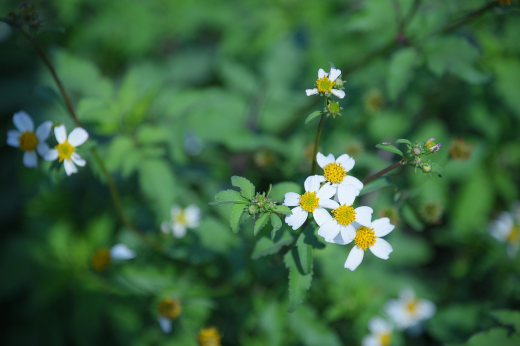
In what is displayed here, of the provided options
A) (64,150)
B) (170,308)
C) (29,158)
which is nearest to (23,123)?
(29,158)

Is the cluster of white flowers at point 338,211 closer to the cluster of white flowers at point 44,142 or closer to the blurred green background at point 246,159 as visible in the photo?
the blurred green background at point 246,159

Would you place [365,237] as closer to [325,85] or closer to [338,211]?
[338,211]

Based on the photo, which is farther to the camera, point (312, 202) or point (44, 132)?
point (44, 132)

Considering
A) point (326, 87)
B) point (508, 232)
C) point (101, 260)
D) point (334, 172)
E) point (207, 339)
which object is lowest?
point (207, 339)

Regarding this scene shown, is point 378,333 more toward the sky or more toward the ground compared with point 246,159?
more toward the ground

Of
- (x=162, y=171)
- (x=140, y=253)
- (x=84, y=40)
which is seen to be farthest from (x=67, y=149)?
(x=84, y=40)

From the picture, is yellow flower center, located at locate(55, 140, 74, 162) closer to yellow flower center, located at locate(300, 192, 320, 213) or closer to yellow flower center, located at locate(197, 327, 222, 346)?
yellow flower center, located at locate(300, 192, 320, 213)

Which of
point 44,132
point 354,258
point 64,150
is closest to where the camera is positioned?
point 354,258

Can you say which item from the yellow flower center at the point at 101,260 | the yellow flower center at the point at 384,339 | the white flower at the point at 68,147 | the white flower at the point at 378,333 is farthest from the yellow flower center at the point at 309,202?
the yellow flower center at the point at 384,339
